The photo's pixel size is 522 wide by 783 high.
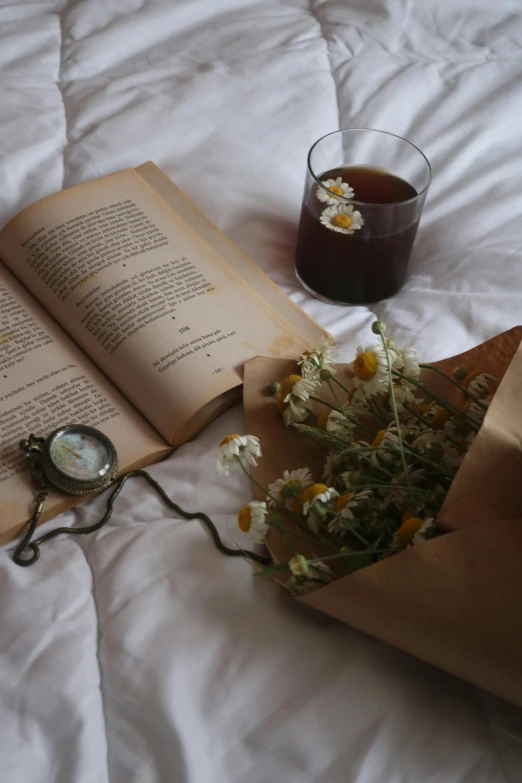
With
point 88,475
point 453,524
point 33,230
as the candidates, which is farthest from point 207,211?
point 453,524

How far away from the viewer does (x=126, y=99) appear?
106cm

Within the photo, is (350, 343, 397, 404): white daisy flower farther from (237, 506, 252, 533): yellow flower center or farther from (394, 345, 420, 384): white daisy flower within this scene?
(237, 506, 252, 533): yellow flower center

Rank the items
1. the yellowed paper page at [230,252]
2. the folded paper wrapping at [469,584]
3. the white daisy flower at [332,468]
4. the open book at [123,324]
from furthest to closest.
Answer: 1. the yellowed paper page at [230,252]
2. the open book at [123,324]
3. the white daisy flower at [332,468]
4. the folded paper wrapping at [469,584]

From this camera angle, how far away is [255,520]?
560 mm

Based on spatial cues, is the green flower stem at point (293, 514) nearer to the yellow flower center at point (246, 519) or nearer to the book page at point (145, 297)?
the yellow flower center at point (246, 519)

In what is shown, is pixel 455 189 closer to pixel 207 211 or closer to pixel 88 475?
pixel 207 211

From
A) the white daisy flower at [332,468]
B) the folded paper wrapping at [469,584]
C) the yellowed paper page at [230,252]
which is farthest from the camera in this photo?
the yellowed paper page at [230,252]

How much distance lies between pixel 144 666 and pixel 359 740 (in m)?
0.16

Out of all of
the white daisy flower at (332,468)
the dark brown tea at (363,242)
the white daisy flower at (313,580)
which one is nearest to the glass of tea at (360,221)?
the dark brown tea at (363,242)

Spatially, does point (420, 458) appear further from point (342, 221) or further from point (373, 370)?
point (342, 221)

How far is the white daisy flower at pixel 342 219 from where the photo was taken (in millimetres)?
803

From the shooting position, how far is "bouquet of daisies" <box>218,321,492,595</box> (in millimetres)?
548

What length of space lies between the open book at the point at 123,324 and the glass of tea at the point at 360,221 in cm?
6

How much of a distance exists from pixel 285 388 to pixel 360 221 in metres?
0.22
